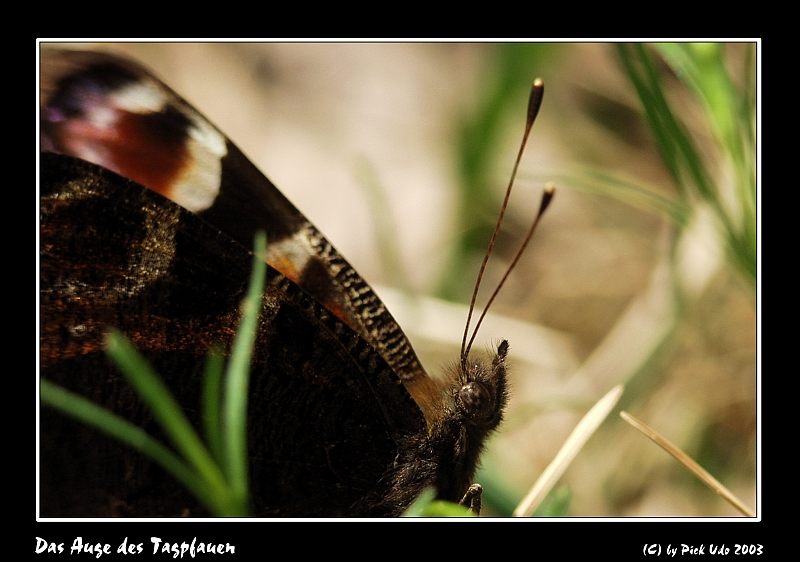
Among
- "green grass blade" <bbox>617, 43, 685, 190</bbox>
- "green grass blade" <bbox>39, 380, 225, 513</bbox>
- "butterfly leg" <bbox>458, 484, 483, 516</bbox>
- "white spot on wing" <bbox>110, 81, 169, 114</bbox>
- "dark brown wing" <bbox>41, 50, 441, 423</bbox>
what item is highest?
"green grass blade" <bbox>617, 43, 685, 190</bbox>

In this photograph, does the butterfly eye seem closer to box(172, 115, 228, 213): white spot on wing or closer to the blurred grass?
the blurred grass

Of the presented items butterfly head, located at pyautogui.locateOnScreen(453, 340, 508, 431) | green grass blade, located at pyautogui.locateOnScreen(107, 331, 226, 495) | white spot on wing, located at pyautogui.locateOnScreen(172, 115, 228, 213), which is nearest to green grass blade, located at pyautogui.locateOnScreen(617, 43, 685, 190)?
butterfly head, located at pyautogui.locateOnScreen(453, 340, 508, 431)

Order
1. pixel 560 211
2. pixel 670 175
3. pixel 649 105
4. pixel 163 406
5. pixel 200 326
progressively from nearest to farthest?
pixel 163 406 → pixel 200 326 → pixel 649 105 → pixel 670 175 → pixel 560 211

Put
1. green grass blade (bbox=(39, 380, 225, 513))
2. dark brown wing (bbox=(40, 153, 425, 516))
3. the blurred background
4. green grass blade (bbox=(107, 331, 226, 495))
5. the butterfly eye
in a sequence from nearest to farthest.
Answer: green grass blade (bbox=(107, 331, 226, 495)) < green grass blade (bbox=(39, 380, 225, 513)) < dark brown wing (bbox=(40, 153, 425, 516)) < the butterfly eye < the blurred background

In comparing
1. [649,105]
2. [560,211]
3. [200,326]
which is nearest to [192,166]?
[200,326]

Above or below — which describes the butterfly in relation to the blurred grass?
below

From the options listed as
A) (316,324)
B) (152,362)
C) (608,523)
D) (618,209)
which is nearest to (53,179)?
(152,362)

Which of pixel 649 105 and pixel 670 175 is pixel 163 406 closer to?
pixel 649 105
